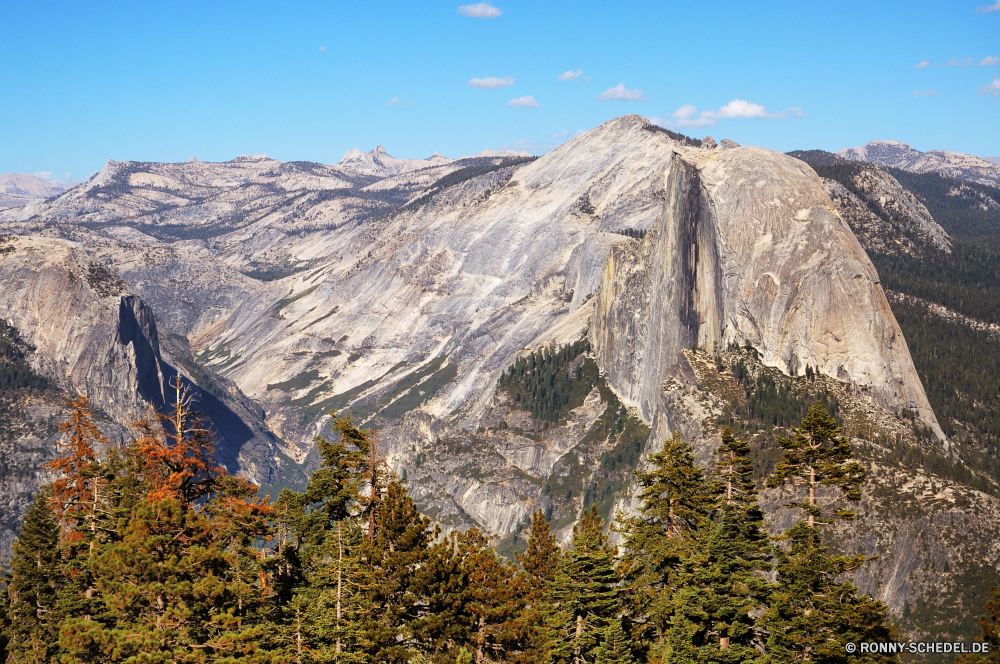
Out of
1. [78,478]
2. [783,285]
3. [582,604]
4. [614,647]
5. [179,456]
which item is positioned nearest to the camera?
[179,456]

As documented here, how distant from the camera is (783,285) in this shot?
175750mm

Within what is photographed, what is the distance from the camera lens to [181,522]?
47.1 metres

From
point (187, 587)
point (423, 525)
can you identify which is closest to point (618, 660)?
point (423, 525)

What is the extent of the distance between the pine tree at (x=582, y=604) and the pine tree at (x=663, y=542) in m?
3.40

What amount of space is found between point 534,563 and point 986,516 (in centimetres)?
9021

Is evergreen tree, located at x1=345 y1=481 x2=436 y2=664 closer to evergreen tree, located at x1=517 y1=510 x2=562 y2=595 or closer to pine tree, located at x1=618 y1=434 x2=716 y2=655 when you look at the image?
evergreen tree, located at x1=517 y1=510 x2=562 y2=595

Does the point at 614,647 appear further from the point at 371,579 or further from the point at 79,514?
the point at 79,514

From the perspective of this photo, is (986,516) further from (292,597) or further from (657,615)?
(292,597)

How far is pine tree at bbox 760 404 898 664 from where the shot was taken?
49.8 m

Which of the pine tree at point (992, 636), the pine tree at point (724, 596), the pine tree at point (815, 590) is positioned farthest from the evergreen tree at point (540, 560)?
the pine tree at point (992, 636)

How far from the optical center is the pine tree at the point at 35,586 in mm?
54719

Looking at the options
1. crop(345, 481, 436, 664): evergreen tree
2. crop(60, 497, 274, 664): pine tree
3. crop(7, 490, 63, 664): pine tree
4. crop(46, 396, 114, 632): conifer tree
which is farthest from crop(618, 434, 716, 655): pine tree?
crop(7, 490, 63, 664): pine tree

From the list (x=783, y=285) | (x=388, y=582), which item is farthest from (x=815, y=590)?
(x=783, y=285)

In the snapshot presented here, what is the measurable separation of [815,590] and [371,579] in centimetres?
2328
